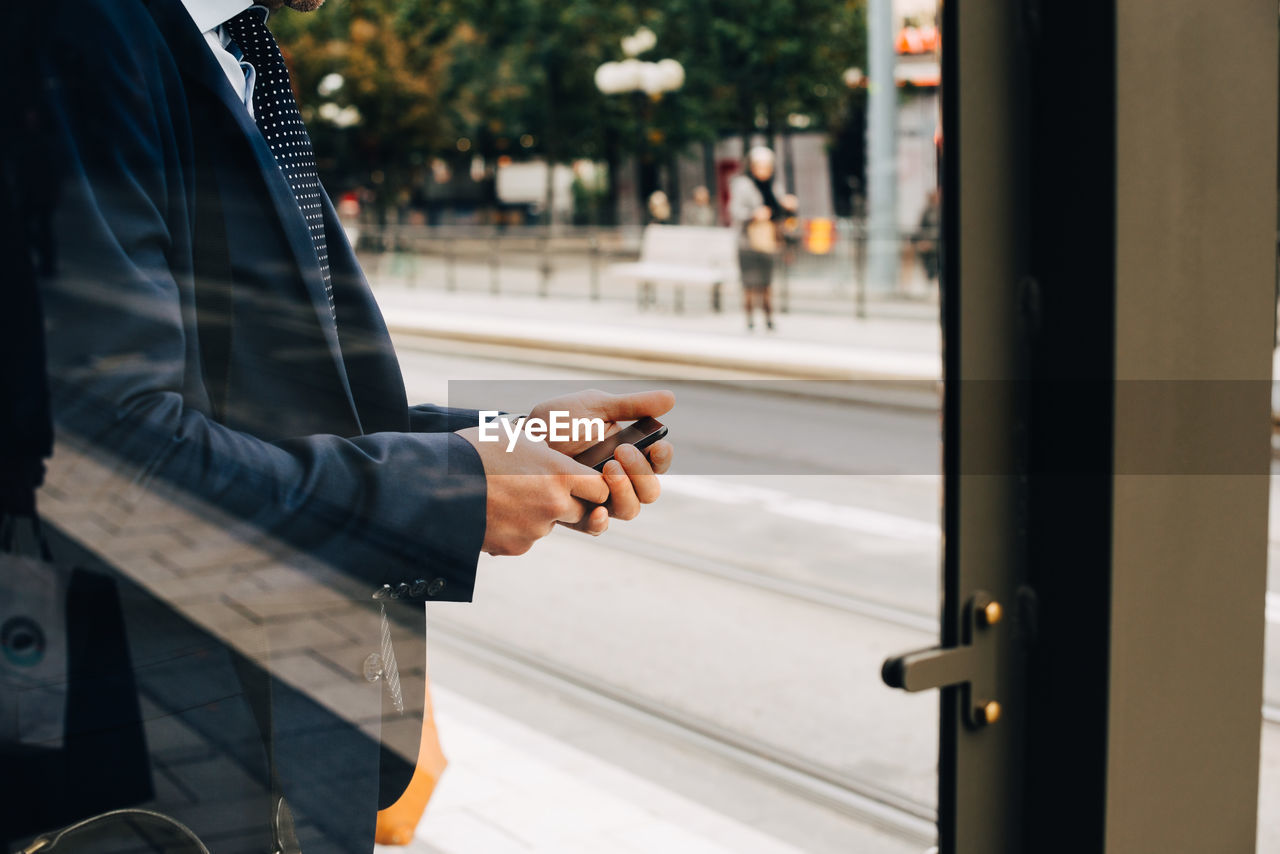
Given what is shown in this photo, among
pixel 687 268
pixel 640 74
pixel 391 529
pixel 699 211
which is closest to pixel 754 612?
pixel 687 268

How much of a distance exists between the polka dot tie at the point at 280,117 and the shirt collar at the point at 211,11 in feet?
0.09

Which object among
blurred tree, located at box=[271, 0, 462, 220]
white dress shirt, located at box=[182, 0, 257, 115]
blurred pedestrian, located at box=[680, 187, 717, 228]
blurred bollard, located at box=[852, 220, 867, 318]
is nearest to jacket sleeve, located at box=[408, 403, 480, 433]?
white dress shirt, located at box=[182, 0, 257, 115]

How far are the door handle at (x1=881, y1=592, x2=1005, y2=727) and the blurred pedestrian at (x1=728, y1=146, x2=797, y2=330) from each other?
5.05m

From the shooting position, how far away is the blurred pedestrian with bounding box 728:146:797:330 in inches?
283

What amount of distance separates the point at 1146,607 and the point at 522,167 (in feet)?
105

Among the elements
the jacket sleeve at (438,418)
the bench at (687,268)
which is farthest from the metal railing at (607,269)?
the jacket sleeve at (438,418)

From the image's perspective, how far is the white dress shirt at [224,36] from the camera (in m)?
1.19

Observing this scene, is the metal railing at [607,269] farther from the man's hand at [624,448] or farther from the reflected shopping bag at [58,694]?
the reflected shopping bag at [58,694]

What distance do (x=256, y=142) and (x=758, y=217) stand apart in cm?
992

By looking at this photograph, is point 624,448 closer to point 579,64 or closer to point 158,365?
point 158,365

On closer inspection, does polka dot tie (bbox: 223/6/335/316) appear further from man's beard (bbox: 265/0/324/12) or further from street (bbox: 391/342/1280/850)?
street (bbox: 391/342/1280/850)

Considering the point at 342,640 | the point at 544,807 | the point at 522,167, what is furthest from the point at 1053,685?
the point at 522,167

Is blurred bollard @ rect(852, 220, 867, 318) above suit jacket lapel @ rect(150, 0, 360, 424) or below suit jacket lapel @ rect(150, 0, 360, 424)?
below

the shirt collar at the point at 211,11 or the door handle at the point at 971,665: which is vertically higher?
the shirt collar at the point at 211,11
